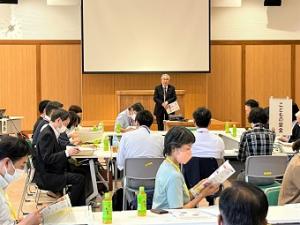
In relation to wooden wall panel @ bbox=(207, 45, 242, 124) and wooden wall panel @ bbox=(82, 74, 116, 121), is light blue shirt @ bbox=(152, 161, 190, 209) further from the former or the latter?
wooden wall panel @ bbox=(207, 45, 242, 124)

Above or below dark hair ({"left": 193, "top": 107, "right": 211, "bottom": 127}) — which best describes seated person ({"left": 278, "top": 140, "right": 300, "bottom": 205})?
below

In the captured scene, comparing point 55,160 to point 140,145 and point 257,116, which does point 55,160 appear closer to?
point 140,145

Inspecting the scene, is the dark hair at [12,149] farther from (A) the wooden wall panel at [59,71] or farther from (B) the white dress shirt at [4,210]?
(A) the wooden wall panel at [59,71]

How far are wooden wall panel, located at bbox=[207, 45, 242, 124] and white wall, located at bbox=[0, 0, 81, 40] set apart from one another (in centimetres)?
415

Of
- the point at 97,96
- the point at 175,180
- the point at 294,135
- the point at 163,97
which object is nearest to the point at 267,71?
the point at 163,97

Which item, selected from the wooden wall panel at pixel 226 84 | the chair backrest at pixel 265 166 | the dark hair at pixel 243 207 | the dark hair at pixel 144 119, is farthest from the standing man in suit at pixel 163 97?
the dark hair at pixel 243 207

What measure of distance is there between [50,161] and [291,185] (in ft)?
10.8

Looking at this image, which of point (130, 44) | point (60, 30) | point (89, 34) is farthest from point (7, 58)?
point (130, 44)

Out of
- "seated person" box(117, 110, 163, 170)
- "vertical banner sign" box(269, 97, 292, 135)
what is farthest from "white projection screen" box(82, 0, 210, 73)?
"seated person" box(117, 110, 163, 170)

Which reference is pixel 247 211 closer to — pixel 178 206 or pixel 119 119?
pixel 178 206

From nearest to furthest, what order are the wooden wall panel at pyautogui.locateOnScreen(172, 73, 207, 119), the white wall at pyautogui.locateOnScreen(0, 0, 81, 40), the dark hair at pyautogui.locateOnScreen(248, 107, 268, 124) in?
the dark hair at pyautogui.locateOnScreen(248, 107, 268, 124), the wooden wall panel at pyautogui.locateOnScreen(172, 73, 207, 119), the white wall at pyautogui.locateOnScreen(0, 0, 81, 40)

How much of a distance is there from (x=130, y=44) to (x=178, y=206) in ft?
34.0

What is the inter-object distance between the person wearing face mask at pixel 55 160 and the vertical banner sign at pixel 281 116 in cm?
282

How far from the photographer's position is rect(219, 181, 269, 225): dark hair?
2.06 metres
